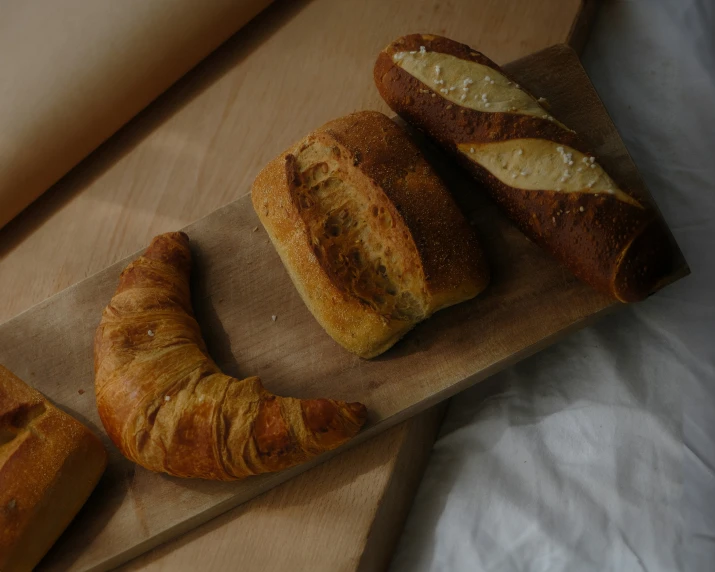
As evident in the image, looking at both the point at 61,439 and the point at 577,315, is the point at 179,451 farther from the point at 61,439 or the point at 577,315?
the point at 577,315

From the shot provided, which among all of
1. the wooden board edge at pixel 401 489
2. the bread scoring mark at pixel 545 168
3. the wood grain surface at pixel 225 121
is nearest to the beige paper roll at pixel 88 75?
the wood grain surface at pixel 225 121

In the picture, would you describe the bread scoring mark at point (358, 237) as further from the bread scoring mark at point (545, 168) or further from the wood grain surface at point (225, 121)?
the wood grain surface at point (225, 121)

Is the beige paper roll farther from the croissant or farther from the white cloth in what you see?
the white cloth

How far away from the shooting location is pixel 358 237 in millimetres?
1145

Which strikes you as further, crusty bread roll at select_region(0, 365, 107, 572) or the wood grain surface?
the wood grain surface

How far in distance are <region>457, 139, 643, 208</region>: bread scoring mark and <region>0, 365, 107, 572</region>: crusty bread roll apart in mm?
826

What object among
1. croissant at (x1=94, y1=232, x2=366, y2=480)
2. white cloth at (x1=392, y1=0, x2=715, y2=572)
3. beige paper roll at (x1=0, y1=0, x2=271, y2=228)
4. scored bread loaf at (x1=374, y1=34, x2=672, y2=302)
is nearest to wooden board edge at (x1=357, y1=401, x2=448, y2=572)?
Answer: white cloth at (x1=392, y1=0, x2=715, y2=572)

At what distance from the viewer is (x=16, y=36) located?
1.52m

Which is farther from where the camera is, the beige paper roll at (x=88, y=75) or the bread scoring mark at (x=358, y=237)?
the beige paper roll at (x=88, y=75)

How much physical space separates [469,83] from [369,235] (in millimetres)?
306

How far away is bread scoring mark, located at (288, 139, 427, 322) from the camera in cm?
111

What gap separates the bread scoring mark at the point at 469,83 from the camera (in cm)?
112

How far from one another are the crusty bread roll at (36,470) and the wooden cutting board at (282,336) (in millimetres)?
59

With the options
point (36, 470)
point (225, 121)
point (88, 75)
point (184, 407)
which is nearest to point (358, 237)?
point (184, 407)
